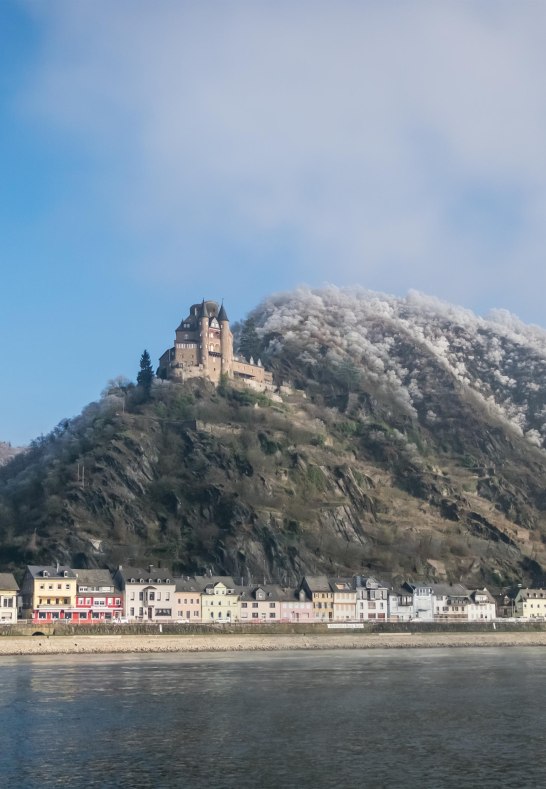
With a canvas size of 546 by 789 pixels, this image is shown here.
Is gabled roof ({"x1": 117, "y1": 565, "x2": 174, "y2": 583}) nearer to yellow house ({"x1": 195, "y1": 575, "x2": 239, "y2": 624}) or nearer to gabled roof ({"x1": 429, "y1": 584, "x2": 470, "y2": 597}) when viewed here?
yellow house ({"x1": 195, "y1": 575, "x2": 239, "y2": 624})

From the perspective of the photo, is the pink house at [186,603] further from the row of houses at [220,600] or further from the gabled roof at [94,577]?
the gabled roof at [94,577]

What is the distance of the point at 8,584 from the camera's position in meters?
121

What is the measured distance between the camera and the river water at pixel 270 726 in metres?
39.6

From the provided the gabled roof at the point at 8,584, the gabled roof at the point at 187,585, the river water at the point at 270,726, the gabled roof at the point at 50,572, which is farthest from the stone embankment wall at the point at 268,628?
the river water at the point at 270,726

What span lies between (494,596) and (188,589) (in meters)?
51.4

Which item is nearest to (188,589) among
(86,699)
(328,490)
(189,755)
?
(328,490)

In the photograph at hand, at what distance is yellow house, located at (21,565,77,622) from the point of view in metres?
124

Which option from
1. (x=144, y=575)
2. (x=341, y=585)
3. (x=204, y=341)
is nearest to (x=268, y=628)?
(x=144, y=575)

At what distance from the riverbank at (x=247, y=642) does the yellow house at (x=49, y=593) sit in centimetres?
2163

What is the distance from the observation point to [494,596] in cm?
15625

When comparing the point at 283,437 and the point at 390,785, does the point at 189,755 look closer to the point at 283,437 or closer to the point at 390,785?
the point at 390,785

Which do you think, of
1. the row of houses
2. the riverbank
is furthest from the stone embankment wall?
the row of houses

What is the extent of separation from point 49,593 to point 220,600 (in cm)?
2236

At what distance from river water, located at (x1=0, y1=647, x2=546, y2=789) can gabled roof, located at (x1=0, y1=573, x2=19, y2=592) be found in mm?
37443
